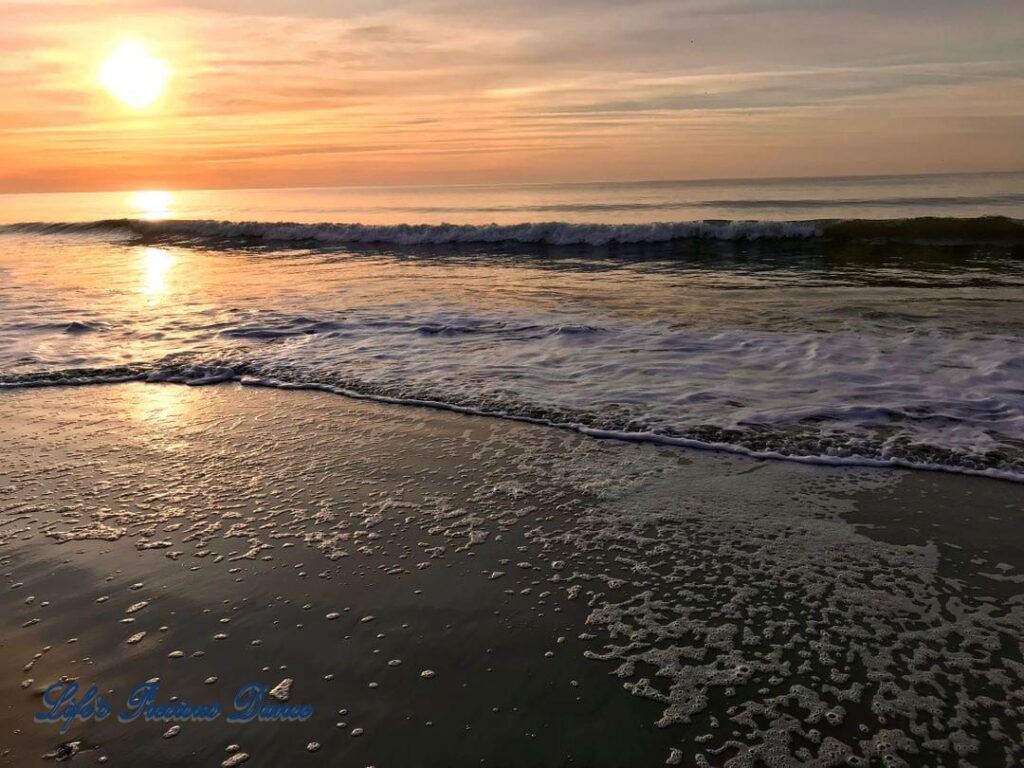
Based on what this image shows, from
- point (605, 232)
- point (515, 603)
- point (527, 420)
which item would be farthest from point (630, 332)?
point (605, 232)

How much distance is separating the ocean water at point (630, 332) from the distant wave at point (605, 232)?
0.48ft

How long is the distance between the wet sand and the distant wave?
19.8 metres

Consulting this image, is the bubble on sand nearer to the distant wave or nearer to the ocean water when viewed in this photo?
the ocean water

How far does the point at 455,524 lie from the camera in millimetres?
4516

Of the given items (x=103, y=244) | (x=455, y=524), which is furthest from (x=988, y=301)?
(x=103, y=244)

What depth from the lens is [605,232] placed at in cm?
2497

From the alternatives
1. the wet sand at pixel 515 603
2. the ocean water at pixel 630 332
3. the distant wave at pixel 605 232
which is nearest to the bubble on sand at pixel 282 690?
the wet sand at pixel 515 603

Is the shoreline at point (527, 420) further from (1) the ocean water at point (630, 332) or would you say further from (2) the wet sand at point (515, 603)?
(2) the wet sand at point (515, 603)

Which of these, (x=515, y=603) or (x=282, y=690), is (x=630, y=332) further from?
(x=282, y=690)

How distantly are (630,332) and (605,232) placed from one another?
15585mm

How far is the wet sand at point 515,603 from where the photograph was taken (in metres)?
2.75

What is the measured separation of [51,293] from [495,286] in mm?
8821

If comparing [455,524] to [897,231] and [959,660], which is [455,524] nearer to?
[959,660]

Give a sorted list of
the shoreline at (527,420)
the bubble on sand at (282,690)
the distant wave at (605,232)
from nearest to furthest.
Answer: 1. the bubble on sand at (282,690)
2. the shoreline at (527,420)
3. the distant wave at (605,232)
